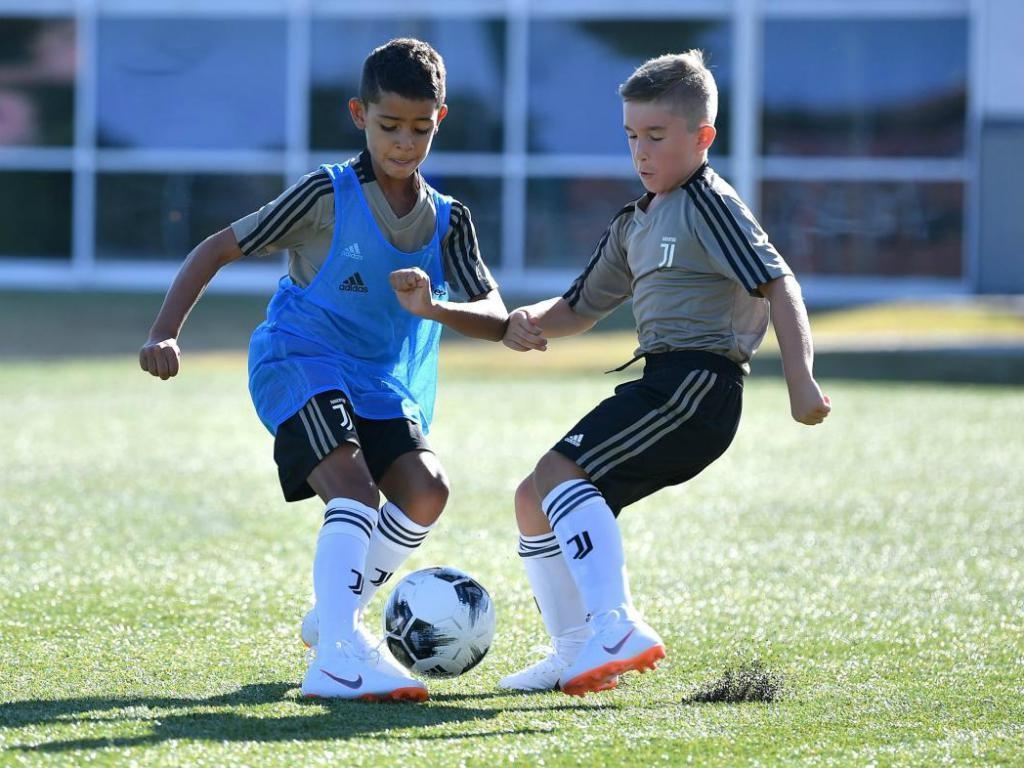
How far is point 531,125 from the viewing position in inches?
815

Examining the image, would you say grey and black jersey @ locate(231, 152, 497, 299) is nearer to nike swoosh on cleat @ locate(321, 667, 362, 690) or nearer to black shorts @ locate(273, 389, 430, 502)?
black shorts @ locate(273, 389, 430, 502)

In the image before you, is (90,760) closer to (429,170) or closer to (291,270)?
(291,270)

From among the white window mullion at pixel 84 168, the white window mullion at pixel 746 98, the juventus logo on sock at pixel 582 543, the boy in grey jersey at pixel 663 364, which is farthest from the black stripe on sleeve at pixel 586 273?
the white window mullion at pixel 84 168

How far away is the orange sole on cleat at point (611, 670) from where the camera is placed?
388cm

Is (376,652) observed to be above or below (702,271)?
below

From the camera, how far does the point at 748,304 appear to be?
4.36m

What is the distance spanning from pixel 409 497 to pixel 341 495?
235 millimetres

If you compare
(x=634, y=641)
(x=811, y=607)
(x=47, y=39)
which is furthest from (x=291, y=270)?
(x=47, y=39)

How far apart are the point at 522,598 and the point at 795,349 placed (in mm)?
1788

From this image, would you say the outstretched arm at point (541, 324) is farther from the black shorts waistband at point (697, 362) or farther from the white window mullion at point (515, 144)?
the white window mullion at point (515, 144)

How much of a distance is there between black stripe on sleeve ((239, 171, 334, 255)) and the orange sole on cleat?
57.5 inches

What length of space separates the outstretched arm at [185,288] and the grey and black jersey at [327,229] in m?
0.05

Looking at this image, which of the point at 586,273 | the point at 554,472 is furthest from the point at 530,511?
the point at 586,273

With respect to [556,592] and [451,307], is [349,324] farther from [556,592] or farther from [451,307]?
[556,592]
